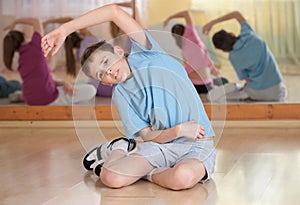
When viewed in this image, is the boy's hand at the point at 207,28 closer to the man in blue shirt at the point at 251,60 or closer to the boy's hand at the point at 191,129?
the man in blue shirt at the point at 251,60

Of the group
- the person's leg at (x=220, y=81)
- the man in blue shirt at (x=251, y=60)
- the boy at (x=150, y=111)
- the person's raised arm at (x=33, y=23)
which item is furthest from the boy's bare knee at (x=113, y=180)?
the person's raised arm at (x=33, y=23)

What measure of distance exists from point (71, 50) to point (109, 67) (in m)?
1.63

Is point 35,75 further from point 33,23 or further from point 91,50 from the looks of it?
point 91,50

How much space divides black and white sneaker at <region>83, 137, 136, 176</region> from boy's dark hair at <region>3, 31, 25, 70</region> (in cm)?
162

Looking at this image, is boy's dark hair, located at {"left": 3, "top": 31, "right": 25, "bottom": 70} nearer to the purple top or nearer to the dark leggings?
the purple top

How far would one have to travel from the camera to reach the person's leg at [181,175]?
2053mm

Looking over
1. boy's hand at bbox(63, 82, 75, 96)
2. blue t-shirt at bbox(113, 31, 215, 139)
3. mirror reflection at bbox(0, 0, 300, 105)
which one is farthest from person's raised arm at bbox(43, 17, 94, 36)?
blue t-shirt at bbox(113, 31, 215, 139)

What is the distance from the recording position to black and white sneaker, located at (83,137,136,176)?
2.27 metres

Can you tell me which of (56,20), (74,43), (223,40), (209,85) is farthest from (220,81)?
(56,20)

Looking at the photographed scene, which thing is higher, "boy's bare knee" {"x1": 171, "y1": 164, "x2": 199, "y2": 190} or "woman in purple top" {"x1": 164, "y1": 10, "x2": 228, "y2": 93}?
"boy's bare knee" {"x1": 171, "y1": 164, "x2": 199, "y2": 190}

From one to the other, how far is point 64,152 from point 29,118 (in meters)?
0.95

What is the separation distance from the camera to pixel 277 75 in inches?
135

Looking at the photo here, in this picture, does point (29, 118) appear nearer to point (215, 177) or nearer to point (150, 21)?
point (150, 21)

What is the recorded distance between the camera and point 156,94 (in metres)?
2.13
